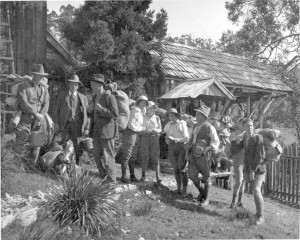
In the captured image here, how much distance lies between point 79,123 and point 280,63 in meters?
19.1

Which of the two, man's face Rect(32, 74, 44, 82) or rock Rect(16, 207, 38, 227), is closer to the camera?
rock Rect(16, 207, 38, 227)

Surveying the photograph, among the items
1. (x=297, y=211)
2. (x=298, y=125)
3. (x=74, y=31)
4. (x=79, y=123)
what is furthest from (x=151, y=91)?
(x=298, y=125)

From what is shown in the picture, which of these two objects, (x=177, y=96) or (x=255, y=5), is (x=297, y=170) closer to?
Result: (x=177, y=96)

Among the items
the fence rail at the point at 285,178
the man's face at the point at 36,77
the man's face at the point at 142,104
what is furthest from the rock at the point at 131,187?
the fence rail at the point at 285,178

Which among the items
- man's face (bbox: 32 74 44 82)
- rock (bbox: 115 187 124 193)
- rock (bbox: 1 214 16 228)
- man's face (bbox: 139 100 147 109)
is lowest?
rock (bbox: 1 214 16 228)

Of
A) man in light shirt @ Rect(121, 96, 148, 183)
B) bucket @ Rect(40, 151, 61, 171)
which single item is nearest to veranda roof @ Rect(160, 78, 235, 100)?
man in light shirt @ Rect(121, 96, 148, 183)

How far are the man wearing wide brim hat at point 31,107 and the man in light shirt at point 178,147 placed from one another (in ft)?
8.43

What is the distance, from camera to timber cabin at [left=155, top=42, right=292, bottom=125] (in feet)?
37.7

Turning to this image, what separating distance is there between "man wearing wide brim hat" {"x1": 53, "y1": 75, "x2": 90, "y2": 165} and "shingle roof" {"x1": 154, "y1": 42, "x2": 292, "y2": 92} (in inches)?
177

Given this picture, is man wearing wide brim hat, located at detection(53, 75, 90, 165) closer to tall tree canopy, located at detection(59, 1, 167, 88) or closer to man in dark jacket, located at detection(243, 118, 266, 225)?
tall tree canopy, located at detection(59, 1, 167, 88)

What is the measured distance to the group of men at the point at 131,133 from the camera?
6.96 meters

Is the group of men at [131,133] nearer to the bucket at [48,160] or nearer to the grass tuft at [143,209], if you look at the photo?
the bucket at [48,160]

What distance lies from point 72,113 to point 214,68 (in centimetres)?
824

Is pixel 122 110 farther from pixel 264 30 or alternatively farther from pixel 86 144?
pixel 264 30
